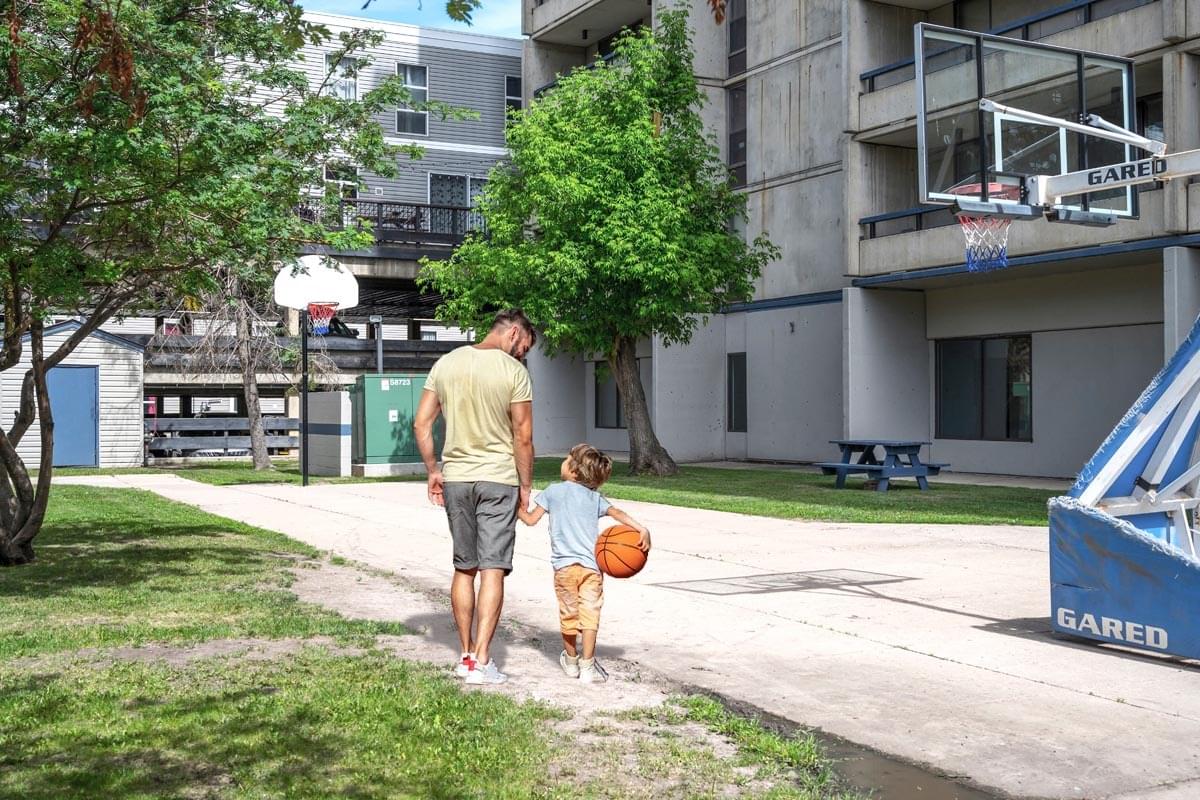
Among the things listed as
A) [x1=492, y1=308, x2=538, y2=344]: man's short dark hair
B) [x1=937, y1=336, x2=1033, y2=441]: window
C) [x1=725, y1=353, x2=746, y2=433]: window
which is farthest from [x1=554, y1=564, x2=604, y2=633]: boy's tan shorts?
[x1=725, y1=353, x2=746, y2=433]: window

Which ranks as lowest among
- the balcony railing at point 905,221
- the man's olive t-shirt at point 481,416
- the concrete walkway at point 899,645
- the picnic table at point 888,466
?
the concrete walkway at point 899,645

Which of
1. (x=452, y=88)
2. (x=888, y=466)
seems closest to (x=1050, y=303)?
(x=888, y=466)

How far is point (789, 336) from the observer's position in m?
31.2

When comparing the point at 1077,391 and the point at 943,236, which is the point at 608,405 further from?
the point at 1077,391

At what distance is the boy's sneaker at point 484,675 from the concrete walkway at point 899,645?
0.22 metres

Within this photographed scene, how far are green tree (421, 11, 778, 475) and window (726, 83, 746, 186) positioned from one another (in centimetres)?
589

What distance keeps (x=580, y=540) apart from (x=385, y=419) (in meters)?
20.7

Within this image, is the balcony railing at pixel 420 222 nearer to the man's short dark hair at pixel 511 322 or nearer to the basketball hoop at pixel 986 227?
the basketball hoop at pixel 986 227

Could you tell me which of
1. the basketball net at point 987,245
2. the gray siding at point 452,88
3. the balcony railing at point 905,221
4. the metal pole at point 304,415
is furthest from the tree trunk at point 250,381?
the basketball net at point 987,245

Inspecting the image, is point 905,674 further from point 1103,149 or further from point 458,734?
point 1103,149

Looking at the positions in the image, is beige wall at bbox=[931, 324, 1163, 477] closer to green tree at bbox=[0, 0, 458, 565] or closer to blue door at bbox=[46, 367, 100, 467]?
green tree at bbox=[0, 0, 458, 565]

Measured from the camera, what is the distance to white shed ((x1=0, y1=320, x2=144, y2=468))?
3138 centimetres

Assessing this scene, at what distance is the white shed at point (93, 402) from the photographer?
3138 centimetres

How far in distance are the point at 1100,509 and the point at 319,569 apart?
672cm
